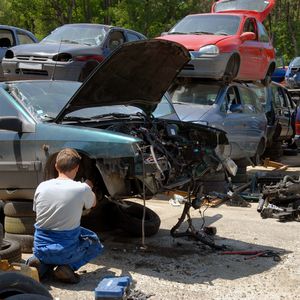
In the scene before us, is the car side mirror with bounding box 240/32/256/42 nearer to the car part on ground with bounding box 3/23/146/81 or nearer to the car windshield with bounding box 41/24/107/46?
the car part on ground with bounding box 3/23/146/81

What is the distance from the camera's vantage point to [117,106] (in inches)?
276

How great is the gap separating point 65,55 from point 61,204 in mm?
6858

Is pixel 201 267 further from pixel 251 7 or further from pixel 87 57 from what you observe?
pixel 251 7

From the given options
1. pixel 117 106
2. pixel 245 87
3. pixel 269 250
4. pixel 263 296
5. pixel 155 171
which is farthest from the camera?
pixel 245 87

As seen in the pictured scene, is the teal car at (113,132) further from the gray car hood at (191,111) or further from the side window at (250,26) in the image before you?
the side window at (250,26)

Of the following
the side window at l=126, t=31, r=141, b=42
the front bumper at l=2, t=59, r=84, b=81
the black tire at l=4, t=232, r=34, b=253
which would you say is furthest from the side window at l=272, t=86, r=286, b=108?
the black tire at l=4, t=232, r=34, b=253

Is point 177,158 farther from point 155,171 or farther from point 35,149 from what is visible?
point 35,149

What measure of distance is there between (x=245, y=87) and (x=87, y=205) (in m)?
7.76

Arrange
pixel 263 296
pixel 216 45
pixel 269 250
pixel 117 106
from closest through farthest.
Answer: pixel 263 296
pixel 269 250
pixel 117 106
pixel 216 45

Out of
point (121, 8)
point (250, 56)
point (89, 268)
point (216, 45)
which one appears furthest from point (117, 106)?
point (121, 8)

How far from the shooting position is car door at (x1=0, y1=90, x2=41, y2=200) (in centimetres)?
598

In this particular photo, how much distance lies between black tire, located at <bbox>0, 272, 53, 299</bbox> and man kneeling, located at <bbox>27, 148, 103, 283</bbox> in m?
1.90

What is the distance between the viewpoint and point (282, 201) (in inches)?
328

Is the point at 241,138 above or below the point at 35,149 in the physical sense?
below
